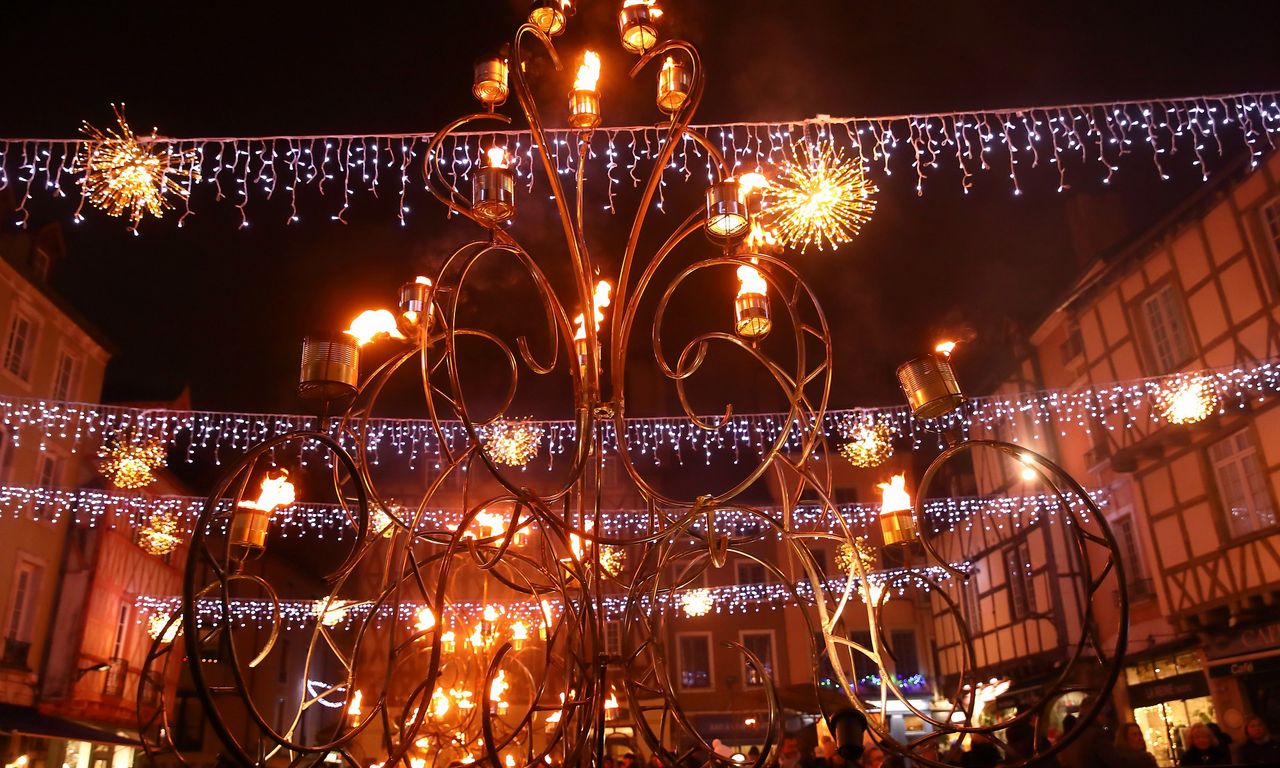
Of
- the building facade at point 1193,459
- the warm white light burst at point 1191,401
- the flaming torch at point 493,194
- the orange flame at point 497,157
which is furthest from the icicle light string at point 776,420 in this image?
the flaming torch at point 493,194

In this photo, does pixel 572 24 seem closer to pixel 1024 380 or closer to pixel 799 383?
pixel 799 383

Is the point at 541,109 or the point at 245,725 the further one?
the point at 245,725

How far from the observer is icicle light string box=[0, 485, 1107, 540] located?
13922 millimetres

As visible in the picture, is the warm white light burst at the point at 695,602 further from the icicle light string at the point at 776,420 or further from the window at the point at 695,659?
the window at the point at 695,659

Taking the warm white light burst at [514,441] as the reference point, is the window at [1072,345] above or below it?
above

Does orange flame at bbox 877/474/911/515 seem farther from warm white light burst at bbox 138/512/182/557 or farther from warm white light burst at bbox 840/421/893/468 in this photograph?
warm white light burst at bbox 138/512/182/557

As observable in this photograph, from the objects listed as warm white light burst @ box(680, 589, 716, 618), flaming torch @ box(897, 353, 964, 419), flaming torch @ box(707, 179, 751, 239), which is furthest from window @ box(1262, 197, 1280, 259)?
flaming torch @ box(707, 179, 751, 239)

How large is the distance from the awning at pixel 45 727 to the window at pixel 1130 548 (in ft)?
53.2

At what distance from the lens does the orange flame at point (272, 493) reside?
10.8 ft

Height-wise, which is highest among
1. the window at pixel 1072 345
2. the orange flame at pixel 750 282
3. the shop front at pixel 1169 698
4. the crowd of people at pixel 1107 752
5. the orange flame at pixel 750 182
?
the window at pixel 1072 345

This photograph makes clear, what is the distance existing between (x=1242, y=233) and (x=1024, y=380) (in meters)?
6.08

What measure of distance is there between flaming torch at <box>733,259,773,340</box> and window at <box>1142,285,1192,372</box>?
10506 millimetres

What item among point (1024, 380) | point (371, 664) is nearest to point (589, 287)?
point (1024, 380)

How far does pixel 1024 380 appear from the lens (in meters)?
16.6
